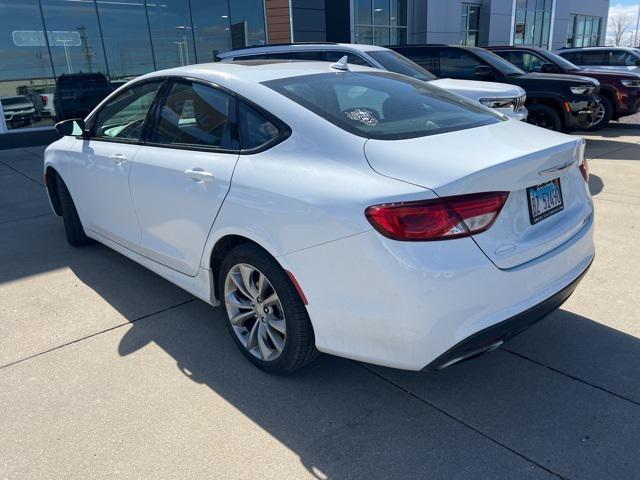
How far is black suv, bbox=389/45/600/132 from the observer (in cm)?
905

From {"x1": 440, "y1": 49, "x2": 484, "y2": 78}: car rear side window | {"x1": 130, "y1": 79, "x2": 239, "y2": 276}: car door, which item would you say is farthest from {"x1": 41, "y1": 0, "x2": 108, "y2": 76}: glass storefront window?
{"x1": 130, "y1": 79, "x2": 239, "y2": 276}: car door

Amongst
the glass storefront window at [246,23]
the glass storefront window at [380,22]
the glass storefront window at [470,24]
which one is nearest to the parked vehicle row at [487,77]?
the glass storefront window at [246,23]

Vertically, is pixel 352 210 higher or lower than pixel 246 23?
lower

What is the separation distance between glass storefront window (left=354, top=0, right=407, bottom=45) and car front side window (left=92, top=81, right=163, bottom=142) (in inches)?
611

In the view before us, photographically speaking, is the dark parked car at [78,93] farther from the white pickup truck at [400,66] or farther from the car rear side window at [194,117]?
the car rear side window at [194,117]

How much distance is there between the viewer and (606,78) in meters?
11.4

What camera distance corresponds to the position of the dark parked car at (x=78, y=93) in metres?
12.2

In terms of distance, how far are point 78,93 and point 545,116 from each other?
10.3 metres

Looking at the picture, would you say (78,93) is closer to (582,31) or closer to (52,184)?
(52,184)

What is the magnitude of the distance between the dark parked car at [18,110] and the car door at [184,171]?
10.1m

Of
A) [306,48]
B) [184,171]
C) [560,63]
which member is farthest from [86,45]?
[184,171]

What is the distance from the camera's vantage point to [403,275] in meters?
2.13

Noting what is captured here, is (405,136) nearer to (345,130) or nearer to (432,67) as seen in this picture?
(345,130)

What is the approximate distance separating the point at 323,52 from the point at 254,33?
7.63 m
